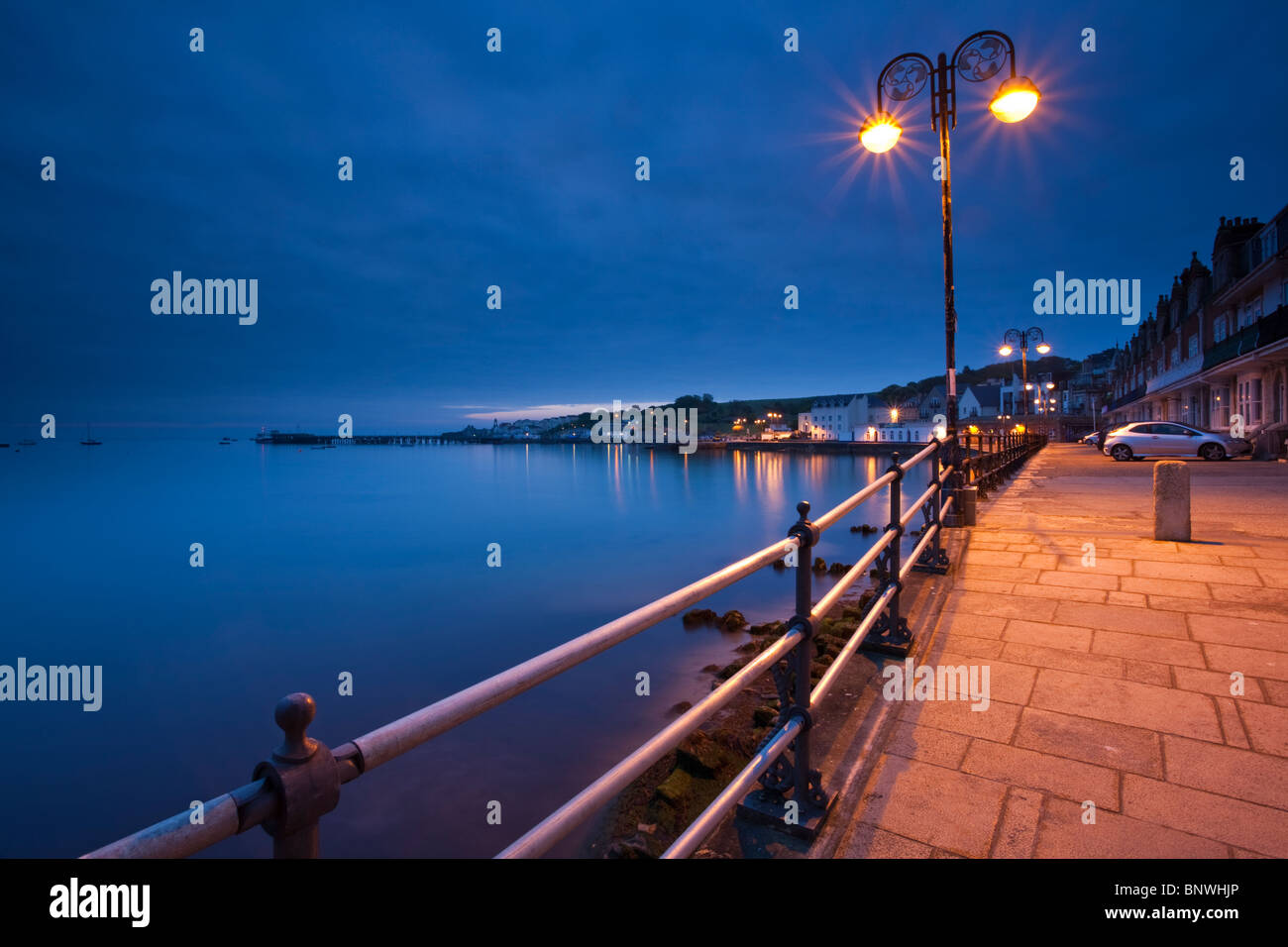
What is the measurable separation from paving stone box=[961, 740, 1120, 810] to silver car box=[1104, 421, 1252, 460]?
25.7 metres

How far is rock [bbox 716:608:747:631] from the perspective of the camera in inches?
558

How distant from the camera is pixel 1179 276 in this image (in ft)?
141

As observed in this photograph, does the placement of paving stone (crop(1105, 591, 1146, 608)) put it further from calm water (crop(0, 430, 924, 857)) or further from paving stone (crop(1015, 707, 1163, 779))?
calm water (crop(0, 430, 924, 857))

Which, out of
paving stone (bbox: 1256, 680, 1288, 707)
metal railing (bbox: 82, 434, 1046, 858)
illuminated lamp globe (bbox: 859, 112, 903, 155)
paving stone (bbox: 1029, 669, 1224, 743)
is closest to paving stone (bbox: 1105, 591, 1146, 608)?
paving stone (bbox: 1256, 680, 1288, 707)

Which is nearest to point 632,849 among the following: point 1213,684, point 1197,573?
point 1213,684

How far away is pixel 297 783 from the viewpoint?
102 cm

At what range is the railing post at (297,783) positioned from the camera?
1010mm

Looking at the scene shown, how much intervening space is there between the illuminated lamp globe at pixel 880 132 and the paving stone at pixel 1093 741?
7.16m

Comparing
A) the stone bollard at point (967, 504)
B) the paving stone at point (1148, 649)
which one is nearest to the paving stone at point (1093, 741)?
the paving stone at point (1148, 649)

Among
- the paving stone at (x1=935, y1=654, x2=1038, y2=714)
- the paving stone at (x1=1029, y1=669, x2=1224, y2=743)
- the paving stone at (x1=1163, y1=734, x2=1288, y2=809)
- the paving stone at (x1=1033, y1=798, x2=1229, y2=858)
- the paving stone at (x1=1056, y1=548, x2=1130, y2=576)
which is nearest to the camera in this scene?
the paving stone at (x1=1033, y1=798, x2=1229, y2=858)

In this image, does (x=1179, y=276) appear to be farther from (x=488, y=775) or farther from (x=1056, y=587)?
(x=488, y=775)

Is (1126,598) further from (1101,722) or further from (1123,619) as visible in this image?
(1101,722)

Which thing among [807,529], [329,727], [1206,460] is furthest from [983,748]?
[1206,460]
